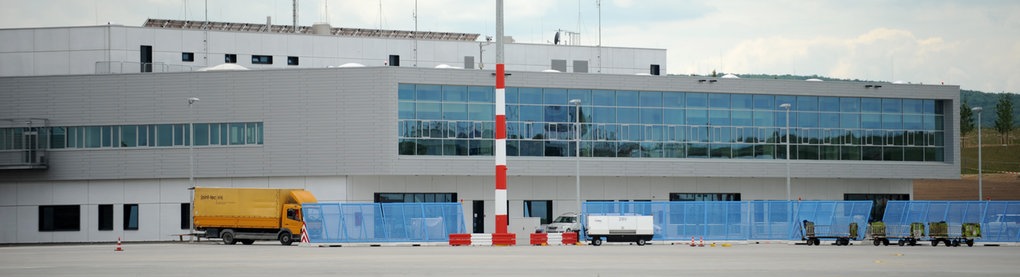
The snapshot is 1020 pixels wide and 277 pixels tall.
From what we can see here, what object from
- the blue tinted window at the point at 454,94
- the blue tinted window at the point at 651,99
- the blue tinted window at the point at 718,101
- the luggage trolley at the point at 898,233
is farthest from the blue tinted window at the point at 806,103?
the luggage trolley at the point at 898,233

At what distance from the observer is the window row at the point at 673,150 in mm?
73750

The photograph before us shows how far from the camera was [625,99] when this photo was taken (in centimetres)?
7756

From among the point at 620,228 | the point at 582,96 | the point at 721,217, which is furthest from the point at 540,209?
the point at 620,228

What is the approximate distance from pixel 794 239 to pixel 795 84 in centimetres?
2042

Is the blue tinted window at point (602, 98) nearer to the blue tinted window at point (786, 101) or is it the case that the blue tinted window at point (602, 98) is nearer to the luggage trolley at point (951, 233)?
the blue tinted window at point (786, 101)

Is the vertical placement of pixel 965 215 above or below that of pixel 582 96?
Answer: below

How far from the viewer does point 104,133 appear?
74.9 m

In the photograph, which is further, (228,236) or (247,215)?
(228,236)

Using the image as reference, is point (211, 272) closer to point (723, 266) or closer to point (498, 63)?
point (723, 266)

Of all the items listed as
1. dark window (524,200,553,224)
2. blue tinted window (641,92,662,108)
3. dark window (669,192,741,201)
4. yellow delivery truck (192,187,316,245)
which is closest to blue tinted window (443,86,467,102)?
dark window (524,200,553,224)

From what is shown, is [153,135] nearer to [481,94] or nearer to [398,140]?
[398,140]

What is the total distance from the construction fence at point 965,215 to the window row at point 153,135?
35495 mm

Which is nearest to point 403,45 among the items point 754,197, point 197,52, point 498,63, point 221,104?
point 197,52

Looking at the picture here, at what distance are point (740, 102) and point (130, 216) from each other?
3741cm
